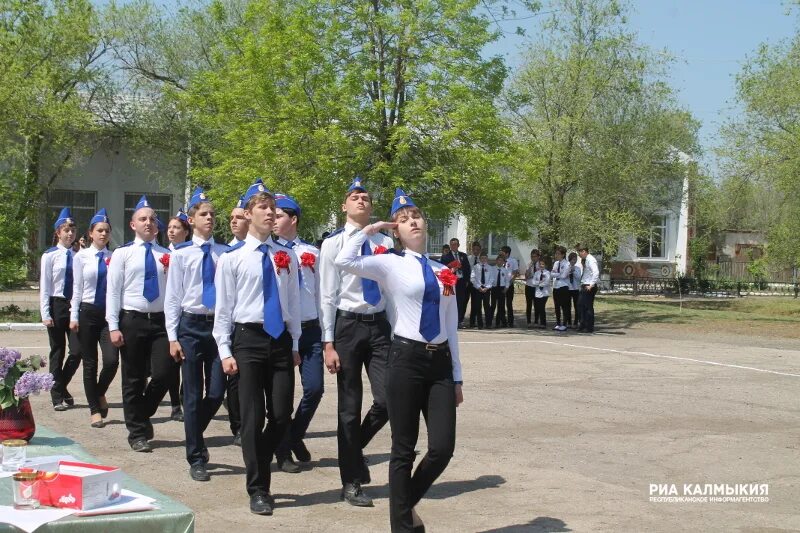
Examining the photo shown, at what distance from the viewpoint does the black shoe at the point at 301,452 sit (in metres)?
8.59

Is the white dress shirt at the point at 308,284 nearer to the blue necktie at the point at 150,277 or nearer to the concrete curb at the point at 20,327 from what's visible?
the blue necktie at the point at 150,277

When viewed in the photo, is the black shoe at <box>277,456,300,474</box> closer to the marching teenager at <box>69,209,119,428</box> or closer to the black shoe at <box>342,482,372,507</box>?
the black shoe at <box>342,482,372,507</box>

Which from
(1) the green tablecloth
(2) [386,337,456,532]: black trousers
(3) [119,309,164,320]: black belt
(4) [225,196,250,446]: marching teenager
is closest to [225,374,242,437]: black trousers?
(4) [225,196,250,446]: marching teenager

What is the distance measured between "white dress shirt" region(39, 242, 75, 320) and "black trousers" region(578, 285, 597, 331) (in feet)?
49.0

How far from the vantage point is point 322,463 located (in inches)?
342

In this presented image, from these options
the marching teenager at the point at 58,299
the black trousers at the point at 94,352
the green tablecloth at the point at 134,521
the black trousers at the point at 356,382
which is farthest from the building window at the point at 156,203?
the green tablecloth at the point at 134,521

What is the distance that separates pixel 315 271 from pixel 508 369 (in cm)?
764

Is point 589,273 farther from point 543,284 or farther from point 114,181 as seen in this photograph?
point 114,181

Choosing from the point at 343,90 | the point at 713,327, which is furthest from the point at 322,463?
the point at 713,327

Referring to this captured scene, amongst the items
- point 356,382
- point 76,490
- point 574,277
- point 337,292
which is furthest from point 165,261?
point 574,277

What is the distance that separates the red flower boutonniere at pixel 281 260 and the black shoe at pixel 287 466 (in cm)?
204

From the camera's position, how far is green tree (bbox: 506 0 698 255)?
35.8m

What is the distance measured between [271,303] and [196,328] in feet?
4.87

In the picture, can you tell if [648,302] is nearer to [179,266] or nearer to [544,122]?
[544,122]
